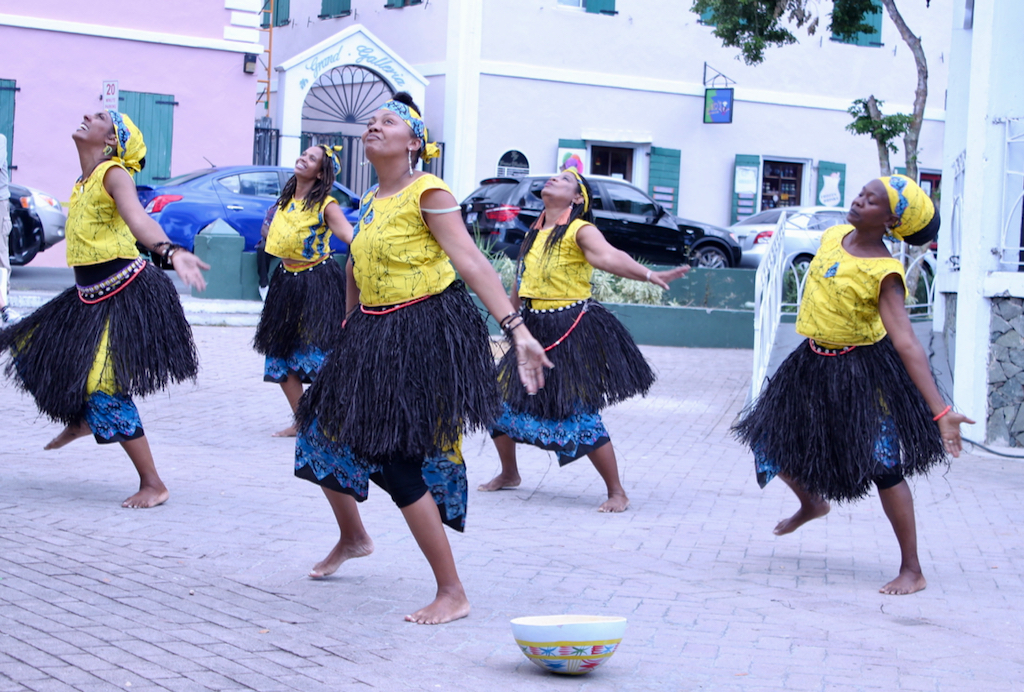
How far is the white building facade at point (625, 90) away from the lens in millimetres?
23062

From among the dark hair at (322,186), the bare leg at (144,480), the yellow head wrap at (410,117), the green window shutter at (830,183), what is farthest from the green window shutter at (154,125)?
the yellow head wrap at (410,117)

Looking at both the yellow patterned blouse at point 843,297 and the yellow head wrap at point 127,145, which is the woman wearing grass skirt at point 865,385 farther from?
the yellow head wrap at point 127,145

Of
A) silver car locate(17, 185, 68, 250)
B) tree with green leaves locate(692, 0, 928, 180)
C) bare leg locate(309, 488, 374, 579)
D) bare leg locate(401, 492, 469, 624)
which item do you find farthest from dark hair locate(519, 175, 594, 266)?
silver car locate(17, 185, 68, 250)

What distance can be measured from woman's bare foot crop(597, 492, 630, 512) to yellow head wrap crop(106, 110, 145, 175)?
9.62 feet

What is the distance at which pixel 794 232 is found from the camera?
67.3ft

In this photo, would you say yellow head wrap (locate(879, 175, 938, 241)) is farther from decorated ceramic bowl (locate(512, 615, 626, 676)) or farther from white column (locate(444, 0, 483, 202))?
white column (locate(444, 0, 483, 202))

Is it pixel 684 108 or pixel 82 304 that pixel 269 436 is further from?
pixel 684 108

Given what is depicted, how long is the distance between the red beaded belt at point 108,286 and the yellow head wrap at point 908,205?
3471 millimetres

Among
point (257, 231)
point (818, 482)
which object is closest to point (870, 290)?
point (818, 482)

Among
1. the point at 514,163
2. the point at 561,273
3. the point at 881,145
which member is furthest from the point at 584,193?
the point at 514,163

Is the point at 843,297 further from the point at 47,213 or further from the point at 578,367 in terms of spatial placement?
the point at 47,213

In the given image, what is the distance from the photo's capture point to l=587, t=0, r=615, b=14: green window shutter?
23719 mm

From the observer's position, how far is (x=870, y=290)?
4.88 meters

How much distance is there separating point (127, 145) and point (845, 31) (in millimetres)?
13747
